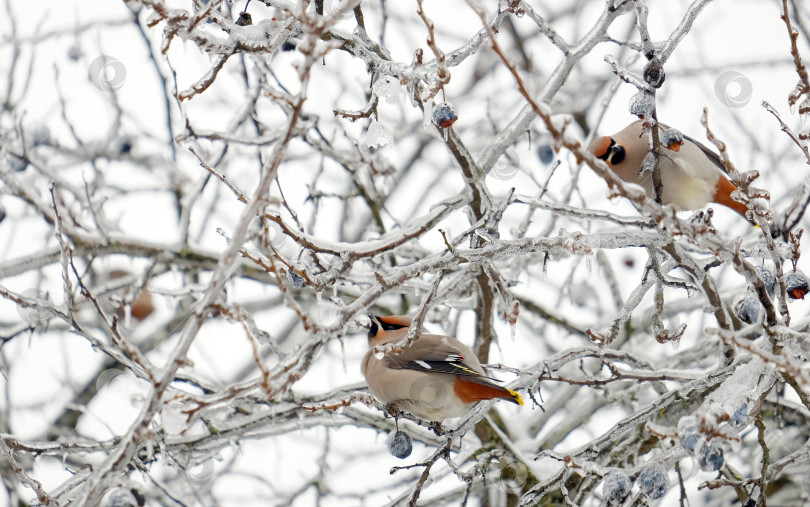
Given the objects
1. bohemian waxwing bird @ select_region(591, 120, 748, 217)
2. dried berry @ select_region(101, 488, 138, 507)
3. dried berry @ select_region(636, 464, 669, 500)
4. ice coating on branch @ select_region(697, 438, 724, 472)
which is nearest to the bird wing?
bohemian waxwing bird @ select_region(591, 120, 748, 217)

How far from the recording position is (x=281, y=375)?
1968 millimetres

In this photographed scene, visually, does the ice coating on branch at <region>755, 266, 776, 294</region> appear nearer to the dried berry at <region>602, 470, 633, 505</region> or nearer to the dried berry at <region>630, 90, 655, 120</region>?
the dried berry at <region>630, 90, 655, 120</region>

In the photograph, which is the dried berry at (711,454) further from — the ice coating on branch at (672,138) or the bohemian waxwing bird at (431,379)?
the bohemian waxwing bird at (431,379)

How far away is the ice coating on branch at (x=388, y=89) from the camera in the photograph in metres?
2.45

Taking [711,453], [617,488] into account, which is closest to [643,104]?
[711,453]

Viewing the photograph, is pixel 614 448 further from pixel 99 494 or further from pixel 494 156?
pixel 99 494

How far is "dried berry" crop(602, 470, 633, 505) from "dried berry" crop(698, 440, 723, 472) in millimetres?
332

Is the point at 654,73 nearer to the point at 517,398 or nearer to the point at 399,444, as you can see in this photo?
the point at 517,398

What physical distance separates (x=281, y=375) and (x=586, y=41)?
1.83 m

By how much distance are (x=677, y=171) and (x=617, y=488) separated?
1.58m

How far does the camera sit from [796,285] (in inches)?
96.8

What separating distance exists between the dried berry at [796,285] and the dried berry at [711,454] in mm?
693

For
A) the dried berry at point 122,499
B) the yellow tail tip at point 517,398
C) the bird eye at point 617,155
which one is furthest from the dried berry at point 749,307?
the dried berry at point 122,499

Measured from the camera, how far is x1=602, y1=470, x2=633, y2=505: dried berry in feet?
7.57
